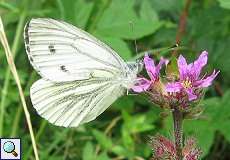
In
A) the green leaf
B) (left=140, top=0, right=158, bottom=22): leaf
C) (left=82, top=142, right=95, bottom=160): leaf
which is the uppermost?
(left=140, top=0, right=158, bottom=22): leaf

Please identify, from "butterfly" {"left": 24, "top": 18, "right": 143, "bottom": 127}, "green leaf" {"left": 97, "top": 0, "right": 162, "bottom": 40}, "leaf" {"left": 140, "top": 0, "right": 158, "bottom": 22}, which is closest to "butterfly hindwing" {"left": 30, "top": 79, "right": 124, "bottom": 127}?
"butterfly" {"left": 24, "top": 18, "right": 143, "bottom": 127}

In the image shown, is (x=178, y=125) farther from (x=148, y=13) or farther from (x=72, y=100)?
(x=148, y=13)

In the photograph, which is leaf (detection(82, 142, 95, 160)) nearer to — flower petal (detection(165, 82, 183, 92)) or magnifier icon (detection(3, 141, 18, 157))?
magnifier icon (detection(3, 141, 18, 157))

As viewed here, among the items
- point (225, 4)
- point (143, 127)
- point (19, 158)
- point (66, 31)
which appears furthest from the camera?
point (143, 127)

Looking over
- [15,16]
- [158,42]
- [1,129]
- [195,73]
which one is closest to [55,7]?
[15,16]

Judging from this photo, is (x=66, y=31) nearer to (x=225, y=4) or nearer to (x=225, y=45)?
(x=225, y=4)

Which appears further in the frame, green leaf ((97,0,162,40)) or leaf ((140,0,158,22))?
leaf ((140,0,158,22))

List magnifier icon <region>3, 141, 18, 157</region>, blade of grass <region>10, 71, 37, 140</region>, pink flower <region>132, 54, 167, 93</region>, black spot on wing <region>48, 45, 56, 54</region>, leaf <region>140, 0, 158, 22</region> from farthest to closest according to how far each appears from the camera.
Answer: leaf <region>140, 0, 158, 22</region> → blade of grass <region>10, 71, 37, 140</region> → magnifier icon <region>3, 141, 18, 157</region> → black spot on wing <region>48, 45, 56, 54</region> → pink flower <region>132, 54, 167, 93</region>

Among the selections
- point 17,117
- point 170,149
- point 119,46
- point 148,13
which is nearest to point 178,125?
point 170,149
